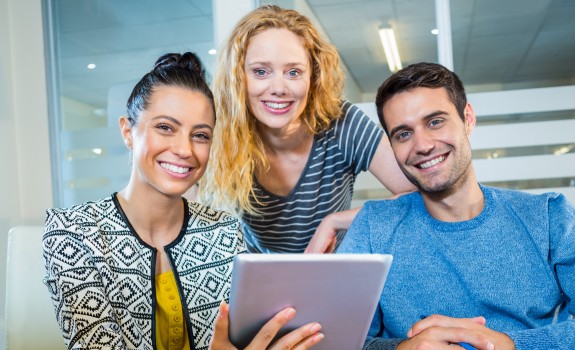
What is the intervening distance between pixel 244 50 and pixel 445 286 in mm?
978

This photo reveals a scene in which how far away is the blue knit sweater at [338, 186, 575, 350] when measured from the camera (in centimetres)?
133

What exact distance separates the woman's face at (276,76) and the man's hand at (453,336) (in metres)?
0.89

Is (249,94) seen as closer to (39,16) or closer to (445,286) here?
(445,286)

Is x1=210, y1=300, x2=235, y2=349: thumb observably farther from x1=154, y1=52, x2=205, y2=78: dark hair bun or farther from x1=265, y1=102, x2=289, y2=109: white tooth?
x1=265, y1=102, x2=289, y2=109: white tooth

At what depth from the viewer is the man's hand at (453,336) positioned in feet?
3.72

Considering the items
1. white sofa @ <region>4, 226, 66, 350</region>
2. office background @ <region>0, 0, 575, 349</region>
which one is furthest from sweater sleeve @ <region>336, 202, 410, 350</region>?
office background @ <region>0, 0, 575, 349</region>

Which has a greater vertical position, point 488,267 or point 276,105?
point 276,105

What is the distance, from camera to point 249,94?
1904 millimetres

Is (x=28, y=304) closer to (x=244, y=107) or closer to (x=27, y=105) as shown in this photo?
(x=244, y=107)

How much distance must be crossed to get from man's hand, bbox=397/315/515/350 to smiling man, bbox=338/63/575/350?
0.13 ft

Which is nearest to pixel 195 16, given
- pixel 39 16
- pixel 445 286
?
pixel 39 16

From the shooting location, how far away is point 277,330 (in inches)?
39.6

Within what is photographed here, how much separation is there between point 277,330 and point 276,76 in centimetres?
102

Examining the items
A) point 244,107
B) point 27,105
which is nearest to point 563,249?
point 244,107
